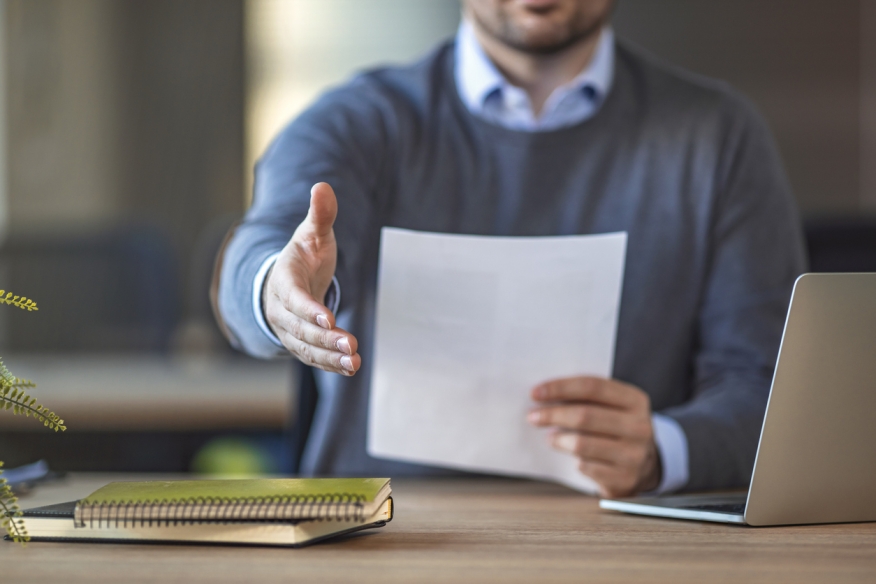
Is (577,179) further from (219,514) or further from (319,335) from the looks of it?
(219,514)

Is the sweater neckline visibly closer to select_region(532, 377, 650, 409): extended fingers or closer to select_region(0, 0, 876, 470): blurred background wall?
select_region(532, 377, 650, 409): extended fingers

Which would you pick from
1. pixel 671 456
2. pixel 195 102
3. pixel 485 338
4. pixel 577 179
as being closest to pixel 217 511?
pixel 485 338

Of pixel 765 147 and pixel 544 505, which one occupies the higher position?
pixel 765 147

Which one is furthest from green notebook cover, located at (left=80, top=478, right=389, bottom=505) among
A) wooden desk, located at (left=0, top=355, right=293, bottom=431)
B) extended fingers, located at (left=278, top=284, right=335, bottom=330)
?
wooden desk, located at (left=0, top=355, right=293, bottom=431)

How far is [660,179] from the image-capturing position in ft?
3.85

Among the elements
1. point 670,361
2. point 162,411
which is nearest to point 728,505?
point 670,361

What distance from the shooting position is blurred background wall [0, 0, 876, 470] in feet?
11.6

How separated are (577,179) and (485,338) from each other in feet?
1.26

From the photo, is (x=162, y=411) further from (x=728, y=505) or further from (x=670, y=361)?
(x=728, y=505)

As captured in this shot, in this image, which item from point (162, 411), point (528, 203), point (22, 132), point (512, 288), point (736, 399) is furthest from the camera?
point (22, 132)

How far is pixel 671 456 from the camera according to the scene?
0.91 m

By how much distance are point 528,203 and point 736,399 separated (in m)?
0.37

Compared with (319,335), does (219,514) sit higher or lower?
lower

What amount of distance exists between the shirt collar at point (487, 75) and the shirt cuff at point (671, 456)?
0.50m
